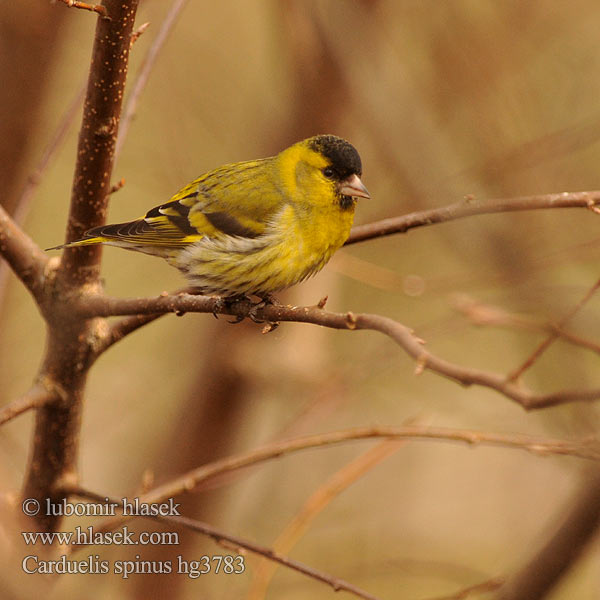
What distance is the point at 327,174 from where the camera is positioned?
3518 mm

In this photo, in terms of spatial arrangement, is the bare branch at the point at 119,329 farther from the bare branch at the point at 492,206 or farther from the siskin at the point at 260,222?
the bare branch at the point at 492,206

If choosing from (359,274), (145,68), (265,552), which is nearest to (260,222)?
(145,68)

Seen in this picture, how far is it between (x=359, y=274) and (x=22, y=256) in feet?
7.57

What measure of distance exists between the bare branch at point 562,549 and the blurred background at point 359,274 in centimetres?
33

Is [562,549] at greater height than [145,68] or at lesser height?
lesser

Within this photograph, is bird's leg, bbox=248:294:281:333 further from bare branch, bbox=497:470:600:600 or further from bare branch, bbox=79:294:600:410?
bare branch, bbox=497:470:600:600

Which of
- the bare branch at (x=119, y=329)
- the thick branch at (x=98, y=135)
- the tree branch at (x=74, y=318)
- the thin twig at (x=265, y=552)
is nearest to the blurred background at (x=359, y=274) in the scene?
the thin twig at (x=265, y=552)

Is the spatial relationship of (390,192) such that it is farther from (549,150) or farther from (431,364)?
(431,364)

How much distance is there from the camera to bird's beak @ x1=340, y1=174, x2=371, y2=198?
133 inches

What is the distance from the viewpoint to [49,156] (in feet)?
10.4

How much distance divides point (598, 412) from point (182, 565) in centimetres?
277

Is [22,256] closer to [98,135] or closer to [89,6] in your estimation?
[98,135]

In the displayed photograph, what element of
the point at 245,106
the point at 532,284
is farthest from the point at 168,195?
the point at 532,284

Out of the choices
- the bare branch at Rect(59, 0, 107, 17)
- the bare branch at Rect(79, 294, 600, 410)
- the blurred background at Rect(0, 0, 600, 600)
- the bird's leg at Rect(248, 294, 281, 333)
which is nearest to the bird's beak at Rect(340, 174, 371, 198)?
the blurred background at Rect(0, 0, 600, 600)
